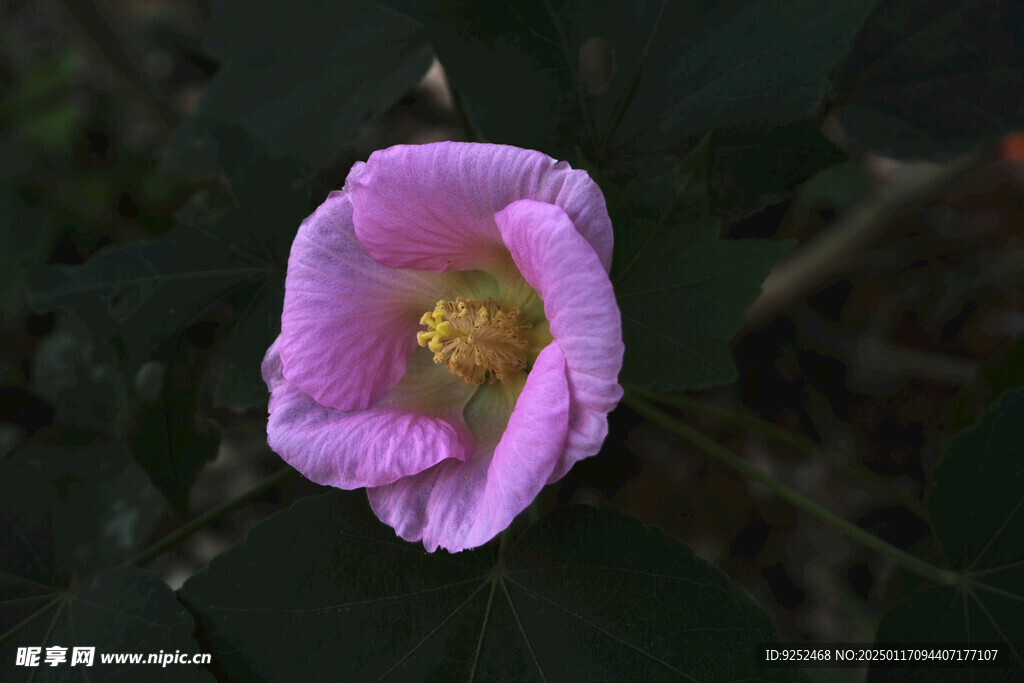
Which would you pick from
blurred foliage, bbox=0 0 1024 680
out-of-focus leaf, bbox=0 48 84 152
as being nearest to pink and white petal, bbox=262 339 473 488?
blurred foliage, bbox=0 0 1024 680

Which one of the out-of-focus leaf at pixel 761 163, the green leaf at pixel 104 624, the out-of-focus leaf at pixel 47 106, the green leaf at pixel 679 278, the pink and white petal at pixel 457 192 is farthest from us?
the out-of-focus leaf at pixel 47 106

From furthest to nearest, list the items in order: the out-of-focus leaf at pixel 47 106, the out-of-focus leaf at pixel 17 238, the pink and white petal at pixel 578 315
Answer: the out-of-focus leaf at pixel 47 106, the out-of-focus leaf at pixel 17 238, the pink and white petal at pixel 578 315

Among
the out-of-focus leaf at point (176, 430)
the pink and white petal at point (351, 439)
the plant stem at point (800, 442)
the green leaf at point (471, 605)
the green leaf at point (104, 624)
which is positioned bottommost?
the plant stem at point (800, 442)

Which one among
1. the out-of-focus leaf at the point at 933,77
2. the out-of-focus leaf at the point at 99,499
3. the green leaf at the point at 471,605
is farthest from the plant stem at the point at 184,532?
the out-of-focus leaf at the point at 933,77

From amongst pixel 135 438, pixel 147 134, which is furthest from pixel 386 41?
pixel 147 134

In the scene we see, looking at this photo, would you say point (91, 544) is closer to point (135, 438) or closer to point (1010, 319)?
point (135, 438)

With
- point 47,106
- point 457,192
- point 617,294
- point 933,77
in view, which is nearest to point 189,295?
point 457,192

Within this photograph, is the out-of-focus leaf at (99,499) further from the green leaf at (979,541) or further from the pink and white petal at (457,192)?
the green leaf at (979,541)
